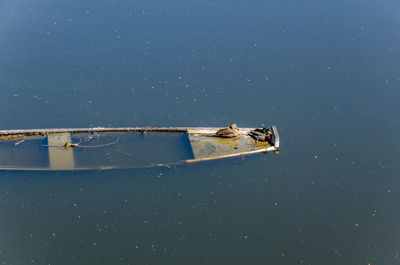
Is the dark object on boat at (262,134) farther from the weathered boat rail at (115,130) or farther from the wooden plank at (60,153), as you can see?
the wooden plank at (60,153)

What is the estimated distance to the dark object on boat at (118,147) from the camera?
9234 mm

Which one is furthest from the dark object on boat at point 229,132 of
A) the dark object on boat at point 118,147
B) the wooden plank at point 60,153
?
the wooden plank at point 60,153

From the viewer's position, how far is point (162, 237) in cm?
819

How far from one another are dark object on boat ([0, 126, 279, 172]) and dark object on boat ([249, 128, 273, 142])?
0.06m

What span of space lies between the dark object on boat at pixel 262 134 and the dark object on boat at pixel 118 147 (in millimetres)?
59

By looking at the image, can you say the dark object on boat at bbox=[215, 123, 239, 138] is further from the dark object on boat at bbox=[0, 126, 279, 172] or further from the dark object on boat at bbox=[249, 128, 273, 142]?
the dark object on boat at bbox=[249, 128, 273, 142]

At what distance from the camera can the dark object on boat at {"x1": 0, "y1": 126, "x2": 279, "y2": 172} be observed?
9234 millimetres

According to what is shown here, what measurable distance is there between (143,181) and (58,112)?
2662 millimetres

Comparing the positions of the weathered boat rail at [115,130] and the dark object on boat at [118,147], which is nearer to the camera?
the dark object on boat at [118,147]

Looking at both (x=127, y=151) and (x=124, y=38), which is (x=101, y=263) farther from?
(x=124, y=38)

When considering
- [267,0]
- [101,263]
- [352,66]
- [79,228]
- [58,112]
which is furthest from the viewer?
[267,0]

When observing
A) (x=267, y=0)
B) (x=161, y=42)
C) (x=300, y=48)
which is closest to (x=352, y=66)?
(x=300, y=48)

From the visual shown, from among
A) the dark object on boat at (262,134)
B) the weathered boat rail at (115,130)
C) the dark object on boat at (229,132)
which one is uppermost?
the weathered boat rail at (115,130)

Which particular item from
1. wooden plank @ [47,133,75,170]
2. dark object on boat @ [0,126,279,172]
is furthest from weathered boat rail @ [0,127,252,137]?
wooden plank @ [47,133,75,170]
